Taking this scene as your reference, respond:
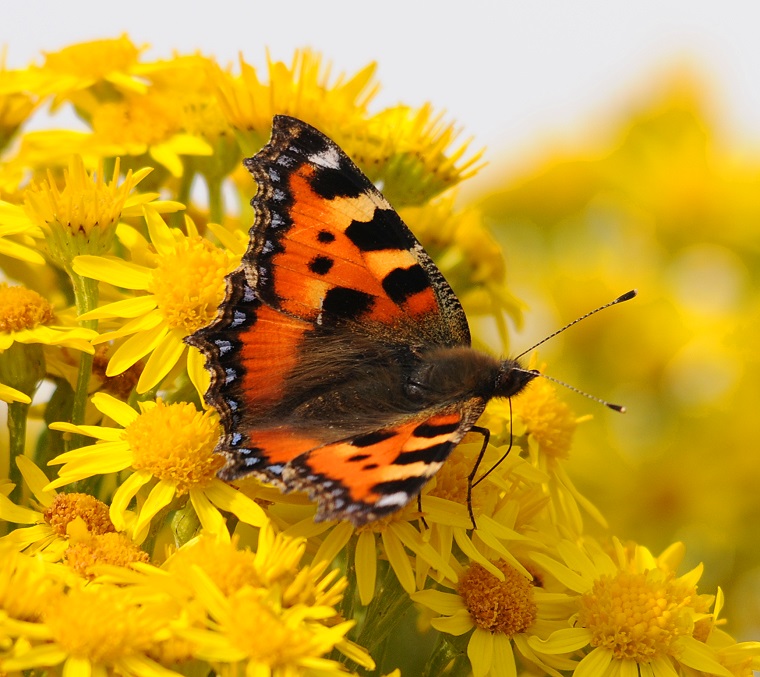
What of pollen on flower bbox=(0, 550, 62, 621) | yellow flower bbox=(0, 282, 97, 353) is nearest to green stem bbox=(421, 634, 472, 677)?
pollen on flower bbox=(0, 550, 62, 621)

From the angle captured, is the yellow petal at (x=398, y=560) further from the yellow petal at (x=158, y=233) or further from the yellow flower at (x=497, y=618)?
the yellow petal at (x=158, y=233)

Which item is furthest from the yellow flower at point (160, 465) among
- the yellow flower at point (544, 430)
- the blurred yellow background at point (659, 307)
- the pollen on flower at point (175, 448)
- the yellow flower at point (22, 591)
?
the blurred yellow background at point (659, 307)

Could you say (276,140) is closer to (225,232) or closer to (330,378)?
(225,232)

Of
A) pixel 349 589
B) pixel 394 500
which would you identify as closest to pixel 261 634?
pixel 394 500

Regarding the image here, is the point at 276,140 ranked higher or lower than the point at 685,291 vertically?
higher

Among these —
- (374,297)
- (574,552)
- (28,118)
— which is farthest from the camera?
(28,118)

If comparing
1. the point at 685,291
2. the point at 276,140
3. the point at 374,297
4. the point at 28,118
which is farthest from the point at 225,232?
the point at 685,291

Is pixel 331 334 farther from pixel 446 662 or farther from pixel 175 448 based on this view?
pixel 446 662
